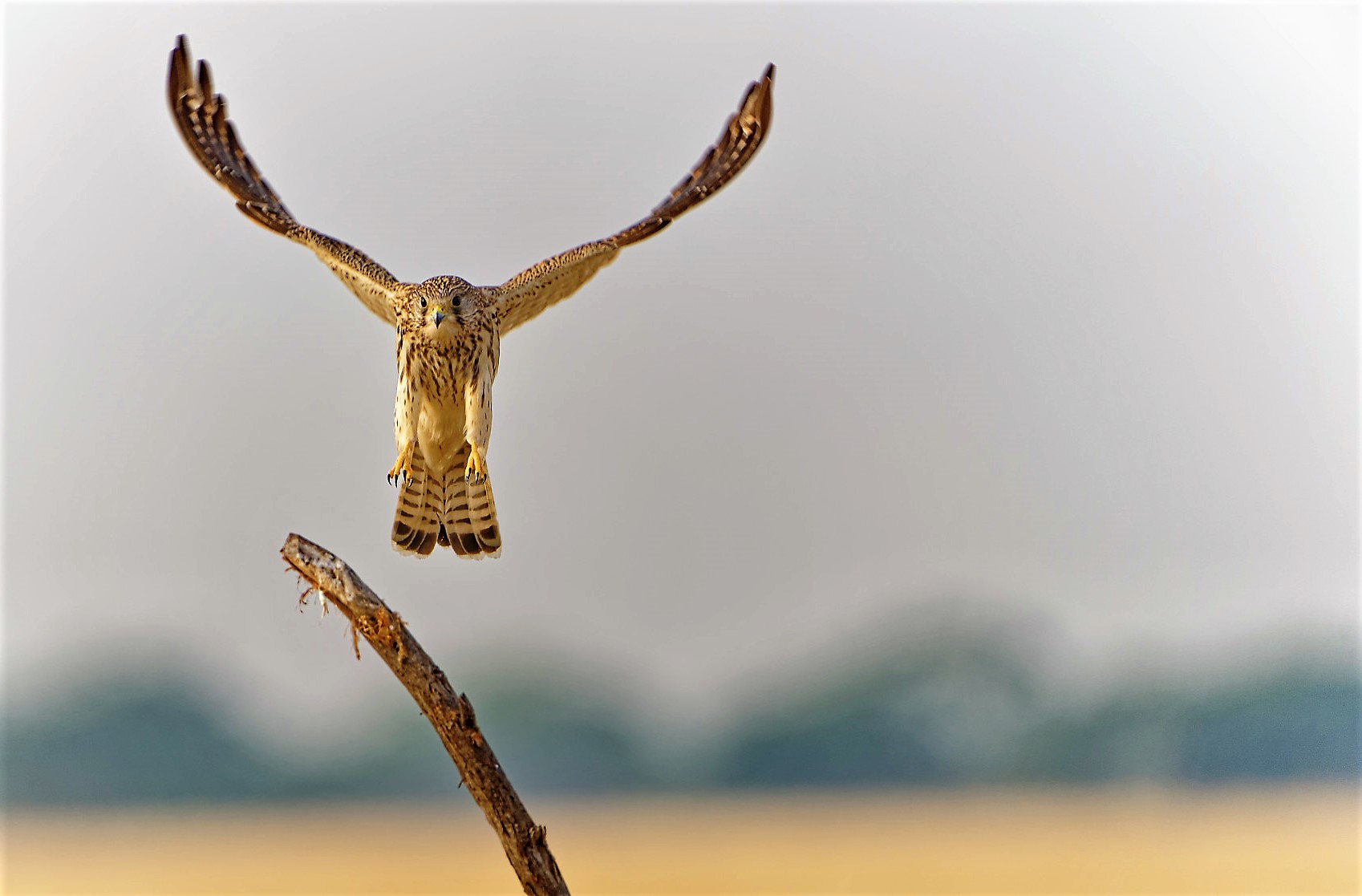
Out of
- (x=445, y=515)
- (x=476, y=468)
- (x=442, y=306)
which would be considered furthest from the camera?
(x=445, y=515)

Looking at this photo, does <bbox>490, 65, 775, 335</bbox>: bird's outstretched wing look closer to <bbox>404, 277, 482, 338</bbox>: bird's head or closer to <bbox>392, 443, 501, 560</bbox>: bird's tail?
<bbox>404, 277, 482, 338</bbox>: bird's head

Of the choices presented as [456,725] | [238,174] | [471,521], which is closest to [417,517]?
[471,521]

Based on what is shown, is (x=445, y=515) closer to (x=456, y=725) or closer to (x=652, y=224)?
(x=456, y=725)

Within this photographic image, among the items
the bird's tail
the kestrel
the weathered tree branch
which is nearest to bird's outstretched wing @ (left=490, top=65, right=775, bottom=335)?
the kestrel

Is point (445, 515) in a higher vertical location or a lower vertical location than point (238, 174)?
lower

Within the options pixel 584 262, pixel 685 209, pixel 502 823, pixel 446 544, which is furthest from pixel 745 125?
pixel 502 823

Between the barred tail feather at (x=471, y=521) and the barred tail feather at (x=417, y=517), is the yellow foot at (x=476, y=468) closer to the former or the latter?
the barred tail feather at (x=471, y=521)
